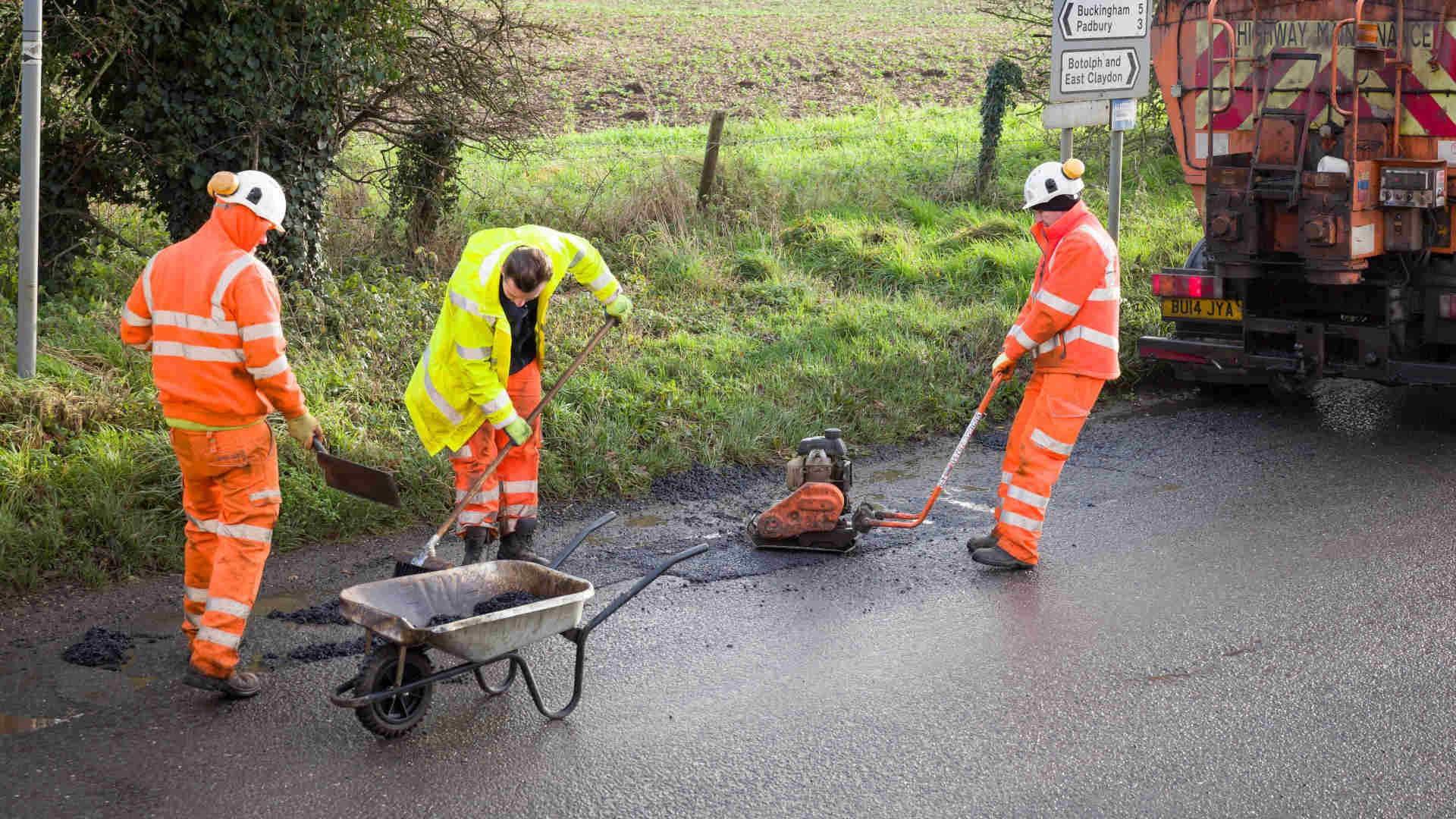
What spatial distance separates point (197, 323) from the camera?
14.4 feet

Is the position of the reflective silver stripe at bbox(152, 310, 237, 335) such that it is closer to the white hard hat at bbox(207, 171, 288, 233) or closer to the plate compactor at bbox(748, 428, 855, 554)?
the white hard hat at bbox(207, 171, 288, 233)

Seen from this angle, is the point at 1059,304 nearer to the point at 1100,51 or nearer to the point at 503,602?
the point at 503,602

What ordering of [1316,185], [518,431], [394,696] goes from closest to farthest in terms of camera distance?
[394,696], [518,431], [1316,185]

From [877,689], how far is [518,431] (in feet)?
5.62

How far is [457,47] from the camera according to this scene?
29.6ft

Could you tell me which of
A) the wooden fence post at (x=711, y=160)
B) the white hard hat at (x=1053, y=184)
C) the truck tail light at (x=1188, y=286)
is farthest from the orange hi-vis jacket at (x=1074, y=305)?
the wooden fence post at (x=711, y=160)

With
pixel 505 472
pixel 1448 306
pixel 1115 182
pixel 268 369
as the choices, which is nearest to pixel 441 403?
pixel 505 472

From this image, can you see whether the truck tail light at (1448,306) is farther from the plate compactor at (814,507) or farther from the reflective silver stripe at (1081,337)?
the plate compactor at (814,507)

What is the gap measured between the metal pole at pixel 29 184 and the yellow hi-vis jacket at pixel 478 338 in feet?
6.67

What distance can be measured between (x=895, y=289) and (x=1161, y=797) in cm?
652

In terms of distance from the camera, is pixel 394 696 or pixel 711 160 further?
pixel 711 160

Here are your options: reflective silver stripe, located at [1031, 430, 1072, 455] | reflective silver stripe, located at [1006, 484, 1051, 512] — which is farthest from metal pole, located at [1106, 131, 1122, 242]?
reflective silver stripe, located at [1006, 484, 1051, 512]

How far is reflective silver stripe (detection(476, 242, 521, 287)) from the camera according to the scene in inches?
204

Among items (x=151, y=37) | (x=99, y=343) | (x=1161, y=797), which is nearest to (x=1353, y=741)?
(x=1161, y=797)
